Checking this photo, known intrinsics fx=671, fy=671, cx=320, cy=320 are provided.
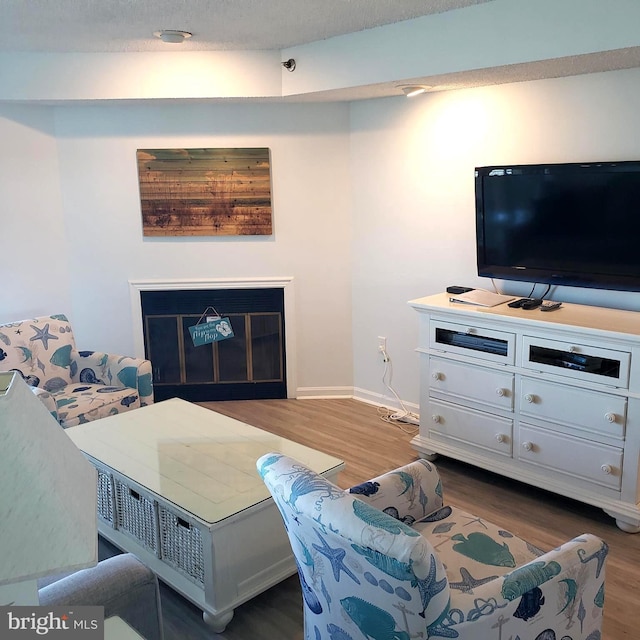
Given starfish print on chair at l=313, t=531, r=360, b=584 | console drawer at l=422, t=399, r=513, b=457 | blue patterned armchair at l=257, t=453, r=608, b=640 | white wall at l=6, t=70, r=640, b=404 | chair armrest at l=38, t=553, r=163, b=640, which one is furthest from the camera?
white wall at l=6, t=70, r=640, b=404

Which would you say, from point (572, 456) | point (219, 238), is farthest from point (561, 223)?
point (219, 238)

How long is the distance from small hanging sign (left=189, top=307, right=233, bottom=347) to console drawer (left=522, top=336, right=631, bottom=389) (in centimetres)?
224

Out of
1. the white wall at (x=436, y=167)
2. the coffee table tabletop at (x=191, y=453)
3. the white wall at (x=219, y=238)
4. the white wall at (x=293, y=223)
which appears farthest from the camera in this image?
the white wall at (x=219, y=238)

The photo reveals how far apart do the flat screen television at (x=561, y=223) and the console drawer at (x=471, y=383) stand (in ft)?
1.80

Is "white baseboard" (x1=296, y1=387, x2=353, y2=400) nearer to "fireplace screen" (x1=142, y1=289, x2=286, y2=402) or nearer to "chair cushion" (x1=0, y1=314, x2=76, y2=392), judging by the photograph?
"fireplace screen" (x1=142, y1=289, x2=286, y2=402)

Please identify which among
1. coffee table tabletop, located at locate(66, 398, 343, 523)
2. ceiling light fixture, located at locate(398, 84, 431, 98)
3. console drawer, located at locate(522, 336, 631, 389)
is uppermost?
ceiling light fixture, located at locate(398, 84, 431, 98)

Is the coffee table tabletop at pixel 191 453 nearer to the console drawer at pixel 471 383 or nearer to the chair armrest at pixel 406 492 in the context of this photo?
the chair armrest at pixel 406 492

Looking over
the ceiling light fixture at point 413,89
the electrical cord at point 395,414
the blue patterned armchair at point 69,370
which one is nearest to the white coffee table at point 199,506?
the blue patterned armchair at point 69,370

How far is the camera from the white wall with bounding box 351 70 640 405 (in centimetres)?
328

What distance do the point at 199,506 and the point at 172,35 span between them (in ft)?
7.84

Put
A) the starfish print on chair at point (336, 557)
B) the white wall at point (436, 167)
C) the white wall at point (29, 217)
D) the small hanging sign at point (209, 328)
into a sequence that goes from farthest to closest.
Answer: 1. the small hanging sign at point (209, 328)
2. the white wall at point (29, 217)
3. the white wall at point (436, 167)
4. the starfish print on chair at point (336, 557)

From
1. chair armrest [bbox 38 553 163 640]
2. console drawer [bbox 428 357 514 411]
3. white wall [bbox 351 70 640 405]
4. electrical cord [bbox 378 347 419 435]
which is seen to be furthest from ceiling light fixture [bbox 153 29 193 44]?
chair armrest [bbox 38 553 163 640]

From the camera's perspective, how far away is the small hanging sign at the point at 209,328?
4.71 m

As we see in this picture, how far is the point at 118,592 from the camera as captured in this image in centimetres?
185
